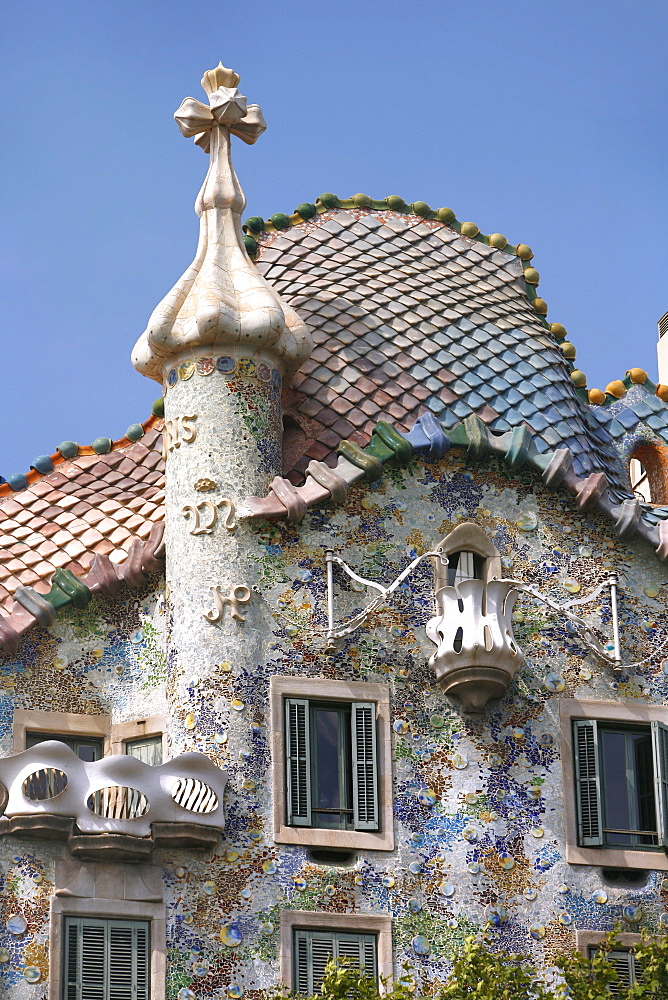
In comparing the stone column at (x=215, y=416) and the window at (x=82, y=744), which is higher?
the stone column at (x=215, y=416)

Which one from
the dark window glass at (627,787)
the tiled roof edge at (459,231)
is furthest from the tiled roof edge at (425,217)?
the dark window glass at (627,787)

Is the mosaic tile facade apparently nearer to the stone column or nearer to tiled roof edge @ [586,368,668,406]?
the stone column

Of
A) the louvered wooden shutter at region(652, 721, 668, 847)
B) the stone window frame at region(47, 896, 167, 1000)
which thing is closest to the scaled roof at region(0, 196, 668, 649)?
the louvered wooden shutter at region(652, 721, 668, 847)

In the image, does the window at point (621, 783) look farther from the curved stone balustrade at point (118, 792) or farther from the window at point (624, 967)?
the curved stone balustrade at point (118, 792)

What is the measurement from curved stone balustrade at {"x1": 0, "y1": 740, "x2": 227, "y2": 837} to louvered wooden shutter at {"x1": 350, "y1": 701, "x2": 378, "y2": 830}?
4.16ft

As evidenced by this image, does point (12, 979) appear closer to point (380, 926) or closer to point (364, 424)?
point (380, 926)

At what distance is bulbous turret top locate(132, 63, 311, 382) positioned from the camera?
2453 centimetres

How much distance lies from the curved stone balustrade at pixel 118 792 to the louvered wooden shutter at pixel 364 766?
1269mm

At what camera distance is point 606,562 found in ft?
81.3

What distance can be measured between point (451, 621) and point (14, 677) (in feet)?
13.3

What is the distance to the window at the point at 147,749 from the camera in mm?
24156

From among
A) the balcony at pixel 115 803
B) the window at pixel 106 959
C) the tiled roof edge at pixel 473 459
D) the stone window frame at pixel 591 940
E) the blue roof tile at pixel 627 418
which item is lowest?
Answer: the window at pixel 106 959

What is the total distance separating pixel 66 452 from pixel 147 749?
3.91m

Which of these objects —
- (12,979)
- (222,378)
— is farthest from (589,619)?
(12,979)
